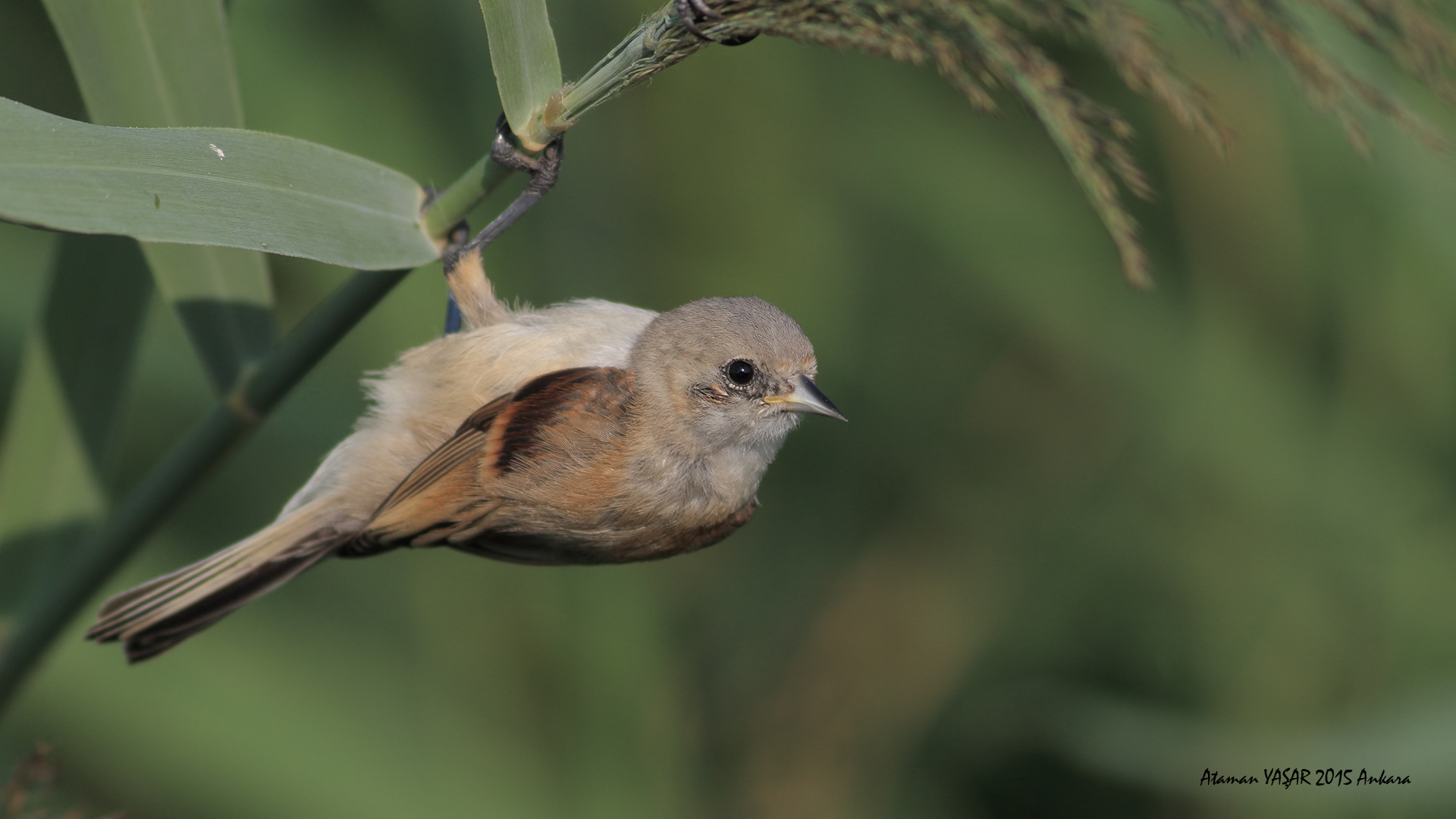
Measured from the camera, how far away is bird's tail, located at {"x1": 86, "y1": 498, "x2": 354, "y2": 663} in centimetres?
227

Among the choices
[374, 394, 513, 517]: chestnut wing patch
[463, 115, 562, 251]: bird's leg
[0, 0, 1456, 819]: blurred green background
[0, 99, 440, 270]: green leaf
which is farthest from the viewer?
[0, 0, 1456, 819]: blurred green background

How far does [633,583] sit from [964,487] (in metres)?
1.67

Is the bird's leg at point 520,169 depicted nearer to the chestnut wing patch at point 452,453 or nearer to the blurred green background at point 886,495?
the chestnut wing patch at point 452,453

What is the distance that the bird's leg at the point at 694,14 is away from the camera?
147cm

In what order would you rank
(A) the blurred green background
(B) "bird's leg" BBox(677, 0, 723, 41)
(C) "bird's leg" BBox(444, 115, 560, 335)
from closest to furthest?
1. (B) "bird's leg" BBox(677, 0, 723, 41)
2. (C) "bird's leg" BBox(444, 115, 560, 335)
3. (A) the blurred green background

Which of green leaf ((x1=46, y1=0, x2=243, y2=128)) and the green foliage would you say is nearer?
the green foliage

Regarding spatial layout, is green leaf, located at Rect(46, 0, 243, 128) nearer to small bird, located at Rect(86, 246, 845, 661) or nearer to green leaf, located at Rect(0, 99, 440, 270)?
green leaf, located at Rect(0, 99, 440, 270)

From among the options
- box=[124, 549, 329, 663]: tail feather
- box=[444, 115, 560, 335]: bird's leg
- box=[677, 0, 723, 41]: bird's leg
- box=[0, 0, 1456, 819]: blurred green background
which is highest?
box=[677, 0, 723, 41]: bird's leg

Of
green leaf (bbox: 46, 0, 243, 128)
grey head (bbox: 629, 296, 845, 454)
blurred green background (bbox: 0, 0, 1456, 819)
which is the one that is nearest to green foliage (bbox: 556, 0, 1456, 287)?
green leaf (bbox: 46, 0, 243, 128)

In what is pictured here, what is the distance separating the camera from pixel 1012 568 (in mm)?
4172

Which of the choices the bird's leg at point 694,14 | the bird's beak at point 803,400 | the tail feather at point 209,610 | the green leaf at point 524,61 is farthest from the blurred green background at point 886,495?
the bird's leg at point 694,14

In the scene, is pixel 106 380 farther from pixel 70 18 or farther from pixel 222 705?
pixel 222 705

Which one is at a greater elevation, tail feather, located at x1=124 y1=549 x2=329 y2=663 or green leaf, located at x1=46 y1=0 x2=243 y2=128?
green leaf, located at x1=46 y1=0 x2=243 y2=128

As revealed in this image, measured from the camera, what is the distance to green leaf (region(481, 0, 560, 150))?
167cm
